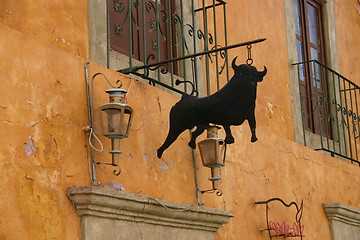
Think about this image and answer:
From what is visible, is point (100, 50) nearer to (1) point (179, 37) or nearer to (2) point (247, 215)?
(1) point (179, 37)

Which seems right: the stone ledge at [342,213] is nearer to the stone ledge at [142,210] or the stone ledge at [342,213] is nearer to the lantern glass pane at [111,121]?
the stone ledge at [142,210]

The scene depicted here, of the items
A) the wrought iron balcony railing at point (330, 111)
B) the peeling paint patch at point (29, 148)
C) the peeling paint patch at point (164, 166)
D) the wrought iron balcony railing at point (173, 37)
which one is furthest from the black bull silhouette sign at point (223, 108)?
the wrought iron balcony railing at point (330, 111)

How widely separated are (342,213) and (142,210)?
10.4ft

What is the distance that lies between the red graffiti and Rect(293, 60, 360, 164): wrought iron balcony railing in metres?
1.26

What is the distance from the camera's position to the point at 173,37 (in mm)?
6711

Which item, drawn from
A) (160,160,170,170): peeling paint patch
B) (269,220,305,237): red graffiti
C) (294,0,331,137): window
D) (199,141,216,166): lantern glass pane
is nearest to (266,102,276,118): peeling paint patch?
(294,0,331,137): window

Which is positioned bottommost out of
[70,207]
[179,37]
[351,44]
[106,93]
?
[70,207]

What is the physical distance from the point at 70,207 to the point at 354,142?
4.98m

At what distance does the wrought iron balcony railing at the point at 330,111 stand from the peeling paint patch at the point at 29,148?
403cm

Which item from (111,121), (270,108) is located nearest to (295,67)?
(270,108)

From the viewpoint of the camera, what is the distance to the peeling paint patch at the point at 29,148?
4594 mm

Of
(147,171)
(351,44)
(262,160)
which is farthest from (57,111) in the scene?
(351,44)

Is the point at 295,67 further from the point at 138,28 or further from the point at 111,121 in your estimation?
the point at 111,121

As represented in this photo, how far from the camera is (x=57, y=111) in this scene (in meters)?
4.85
